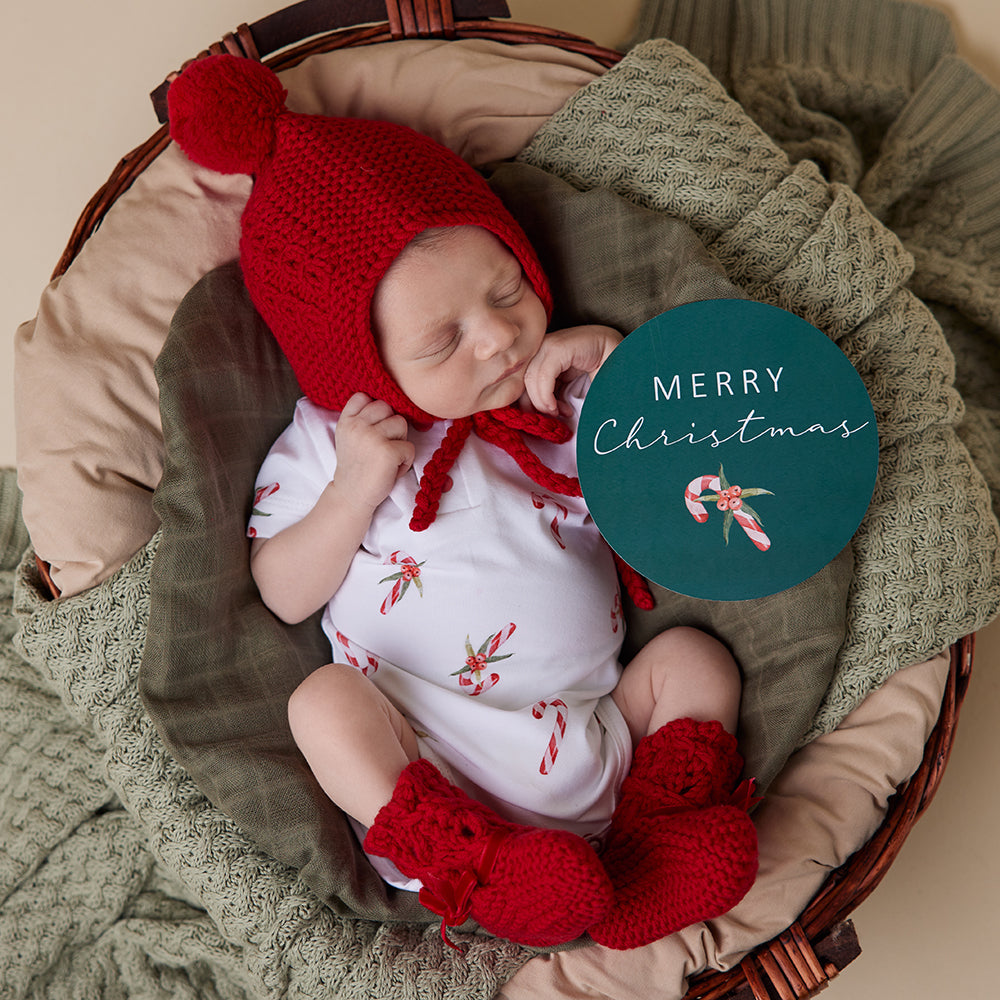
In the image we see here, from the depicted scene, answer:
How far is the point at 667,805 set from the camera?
3.45 feet

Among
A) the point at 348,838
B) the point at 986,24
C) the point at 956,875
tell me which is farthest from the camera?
the point at 986,24

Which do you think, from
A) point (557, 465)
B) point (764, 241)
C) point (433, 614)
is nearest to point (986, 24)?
point (764, 241)

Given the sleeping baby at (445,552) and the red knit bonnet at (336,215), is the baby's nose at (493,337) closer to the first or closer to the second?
the sleeping baby at (445,552)

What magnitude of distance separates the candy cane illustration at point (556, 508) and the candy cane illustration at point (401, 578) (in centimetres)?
17

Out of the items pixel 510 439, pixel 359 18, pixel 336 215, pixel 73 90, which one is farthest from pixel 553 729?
pixel 73 90

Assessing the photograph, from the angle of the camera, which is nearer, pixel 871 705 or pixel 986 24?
pixel 871 705

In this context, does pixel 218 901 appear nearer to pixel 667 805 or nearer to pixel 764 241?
pixel 667 805

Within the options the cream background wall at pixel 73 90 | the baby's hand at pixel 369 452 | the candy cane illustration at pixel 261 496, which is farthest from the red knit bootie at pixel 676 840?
the cream background wall at pixel 73 90

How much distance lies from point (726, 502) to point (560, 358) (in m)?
0.31

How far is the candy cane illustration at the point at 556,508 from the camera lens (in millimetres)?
1216

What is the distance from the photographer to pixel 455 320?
3.58ft

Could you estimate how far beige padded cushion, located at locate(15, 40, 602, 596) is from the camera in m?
1.21

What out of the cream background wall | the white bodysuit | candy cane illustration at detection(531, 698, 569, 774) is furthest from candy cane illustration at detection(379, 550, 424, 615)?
the cream background wall

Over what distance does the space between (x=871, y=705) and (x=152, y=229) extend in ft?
3.78
